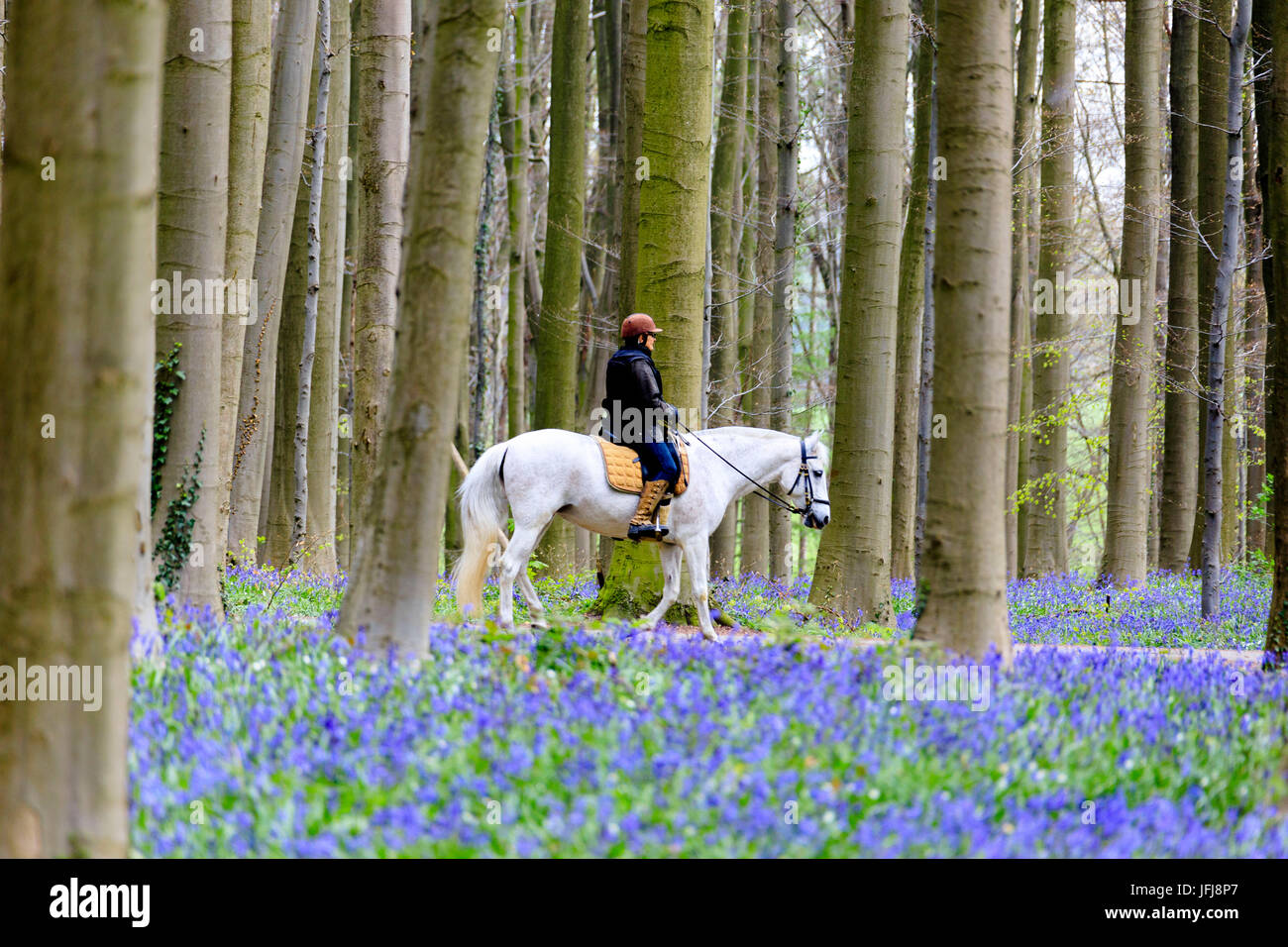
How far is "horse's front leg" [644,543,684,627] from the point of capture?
1028 centimetres

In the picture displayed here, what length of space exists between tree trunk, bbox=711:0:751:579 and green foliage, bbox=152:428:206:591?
41.1 ft

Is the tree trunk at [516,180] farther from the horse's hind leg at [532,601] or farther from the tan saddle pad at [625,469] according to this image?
the tan saddle pad at [625,469]

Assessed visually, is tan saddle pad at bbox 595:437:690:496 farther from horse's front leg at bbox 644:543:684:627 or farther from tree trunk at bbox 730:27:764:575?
tree trunk at bbox 730:27:764:575

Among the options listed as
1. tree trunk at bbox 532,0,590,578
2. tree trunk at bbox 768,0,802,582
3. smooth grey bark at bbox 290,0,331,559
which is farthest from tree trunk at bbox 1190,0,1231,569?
smooth grey bark at bbox 290,0,331,559

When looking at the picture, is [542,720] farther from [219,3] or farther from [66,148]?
[219,3]

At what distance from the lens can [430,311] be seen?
19.4 feet

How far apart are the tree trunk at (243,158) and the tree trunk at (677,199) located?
3568mm

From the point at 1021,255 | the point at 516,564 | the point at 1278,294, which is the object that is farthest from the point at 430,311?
the point at 1021,255

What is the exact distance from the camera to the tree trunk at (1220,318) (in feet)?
39.1

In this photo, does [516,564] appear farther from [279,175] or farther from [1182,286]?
[1182,286]

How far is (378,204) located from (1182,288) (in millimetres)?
13551

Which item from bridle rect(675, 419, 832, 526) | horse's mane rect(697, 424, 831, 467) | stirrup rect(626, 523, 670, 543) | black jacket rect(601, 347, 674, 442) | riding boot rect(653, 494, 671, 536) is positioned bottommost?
stirrup rect(626, 523, 670, 543)

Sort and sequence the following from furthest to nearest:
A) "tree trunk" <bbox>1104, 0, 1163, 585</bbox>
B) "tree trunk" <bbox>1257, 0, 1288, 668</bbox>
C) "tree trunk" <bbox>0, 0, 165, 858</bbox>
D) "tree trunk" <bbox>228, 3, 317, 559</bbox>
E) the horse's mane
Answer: "tree trunk" <bbox>1104, 0, 1163, 585</bbox> → "tree trunk" <bbox>228, 3, 317, 559</bbox> → the horse's mane → "tree trunk" <bbox>1257, 0, 1288, 668</bbox> → "tree trunk" <bbox>0, 0, 165, 858</bbox>

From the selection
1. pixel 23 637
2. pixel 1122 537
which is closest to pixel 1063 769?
pixel 23 637
